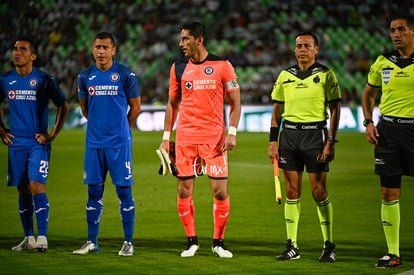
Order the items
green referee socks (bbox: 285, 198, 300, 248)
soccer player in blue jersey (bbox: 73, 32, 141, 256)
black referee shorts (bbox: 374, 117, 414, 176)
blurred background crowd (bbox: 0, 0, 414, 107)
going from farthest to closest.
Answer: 1. blurred background crowd (bbox: 0, 0, 414, 107)
2. soccer player in blue jersey (bbox: 73, 32, 141, 256)
3. green referee socks (bbox: 285, 198, 300, 248)
4. black referee shorts (bbox: 374, 117, 414, 176)

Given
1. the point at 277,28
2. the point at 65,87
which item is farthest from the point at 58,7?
the point at 277,28

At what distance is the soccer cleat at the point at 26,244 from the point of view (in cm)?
840

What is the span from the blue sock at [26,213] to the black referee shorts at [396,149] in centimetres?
360

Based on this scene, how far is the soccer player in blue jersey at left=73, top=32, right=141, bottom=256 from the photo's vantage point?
26.6 ft

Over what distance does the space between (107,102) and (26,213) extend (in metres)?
1.53

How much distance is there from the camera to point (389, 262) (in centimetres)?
727

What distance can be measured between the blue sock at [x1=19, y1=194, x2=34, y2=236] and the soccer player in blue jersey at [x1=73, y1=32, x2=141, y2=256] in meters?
0.74

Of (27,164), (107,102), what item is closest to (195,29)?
(107,102)

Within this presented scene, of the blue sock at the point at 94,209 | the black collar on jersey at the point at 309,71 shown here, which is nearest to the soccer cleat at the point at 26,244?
the blue sock at the point at 94,209

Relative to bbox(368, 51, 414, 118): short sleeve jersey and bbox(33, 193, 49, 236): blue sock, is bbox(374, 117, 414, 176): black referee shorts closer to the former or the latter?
bbox(368, 51, 414, 118): short sleeve jersey

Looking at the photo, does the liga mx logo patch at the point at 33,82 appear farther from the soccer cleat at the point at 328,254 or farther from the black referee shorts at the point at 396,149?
the black referee shorts at the point at 396,149

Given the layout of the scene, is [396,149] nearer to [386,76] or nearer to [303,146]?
[386,76]

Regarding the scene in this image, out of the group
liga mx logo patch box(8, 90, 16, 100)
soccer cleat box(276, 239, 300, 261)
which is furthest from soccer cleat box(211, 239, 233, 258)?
liga mx logo patch box(8, 90, 16, 100)

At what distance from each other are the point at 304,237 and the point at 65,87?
22392 mm
